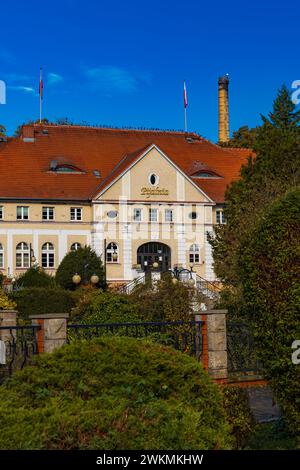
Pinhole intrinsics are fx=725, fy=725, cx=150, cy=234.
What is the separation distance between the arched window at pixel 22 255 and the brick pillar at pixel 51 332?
36.5 meters

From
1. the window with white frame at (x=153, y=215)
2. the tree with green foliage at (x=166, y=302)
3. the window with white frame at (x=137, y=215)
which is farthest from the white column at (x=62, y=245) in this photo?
the tree with green foliage at (x=166, y=302)

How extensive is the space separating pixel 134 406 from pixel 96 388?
0.55 metres

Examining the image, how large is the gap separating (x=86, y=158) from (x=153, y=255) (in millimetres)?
8880

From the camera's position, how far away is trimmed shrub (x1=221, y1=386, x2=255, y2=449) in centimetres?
977

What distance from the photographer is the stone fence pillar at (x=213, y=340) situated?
13.1m

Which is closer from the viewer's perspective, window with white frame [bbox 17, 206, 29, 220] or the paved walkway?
the paved walkway

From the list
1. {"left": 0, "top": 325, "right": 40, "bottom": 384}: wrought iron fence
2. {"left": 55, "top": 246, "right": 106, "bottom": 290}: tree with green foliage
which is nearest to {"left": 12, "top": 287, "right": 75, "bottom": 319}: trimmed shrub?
{"left": 55, "top": 246, "right": 106, "bottom": 290}: tree with green foliage

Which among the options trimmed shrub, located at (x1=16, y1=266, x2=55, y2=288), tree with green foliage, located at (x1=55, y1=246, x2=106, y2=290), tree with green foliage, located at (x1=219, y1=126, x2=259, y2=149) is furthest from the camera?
tree with green foliage, located at (x1=219, y1=126, x2=259, y2=149)

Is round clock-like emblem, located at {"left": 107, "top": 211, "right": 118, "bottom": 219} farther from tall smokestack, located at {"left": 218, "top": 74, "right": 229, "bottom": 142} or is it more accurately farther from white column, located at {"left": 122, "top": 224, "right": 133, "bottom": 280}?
tall smokestack, located at {"left": 218, "top": 74, "right": 229, "bottom": 142}

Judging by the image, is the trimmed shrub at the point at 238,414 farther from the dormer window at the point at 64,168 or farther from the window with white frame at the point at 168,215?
the dormer window at the point at 64,168

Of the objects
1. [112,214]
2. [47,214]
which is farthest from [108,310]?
[47,214]

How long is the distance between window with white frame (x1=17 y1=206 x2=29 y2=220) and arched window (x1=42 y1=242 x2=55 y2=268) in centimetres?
229

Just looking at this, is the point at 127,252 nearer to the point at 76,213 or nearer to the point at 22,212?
the point at 76,213
